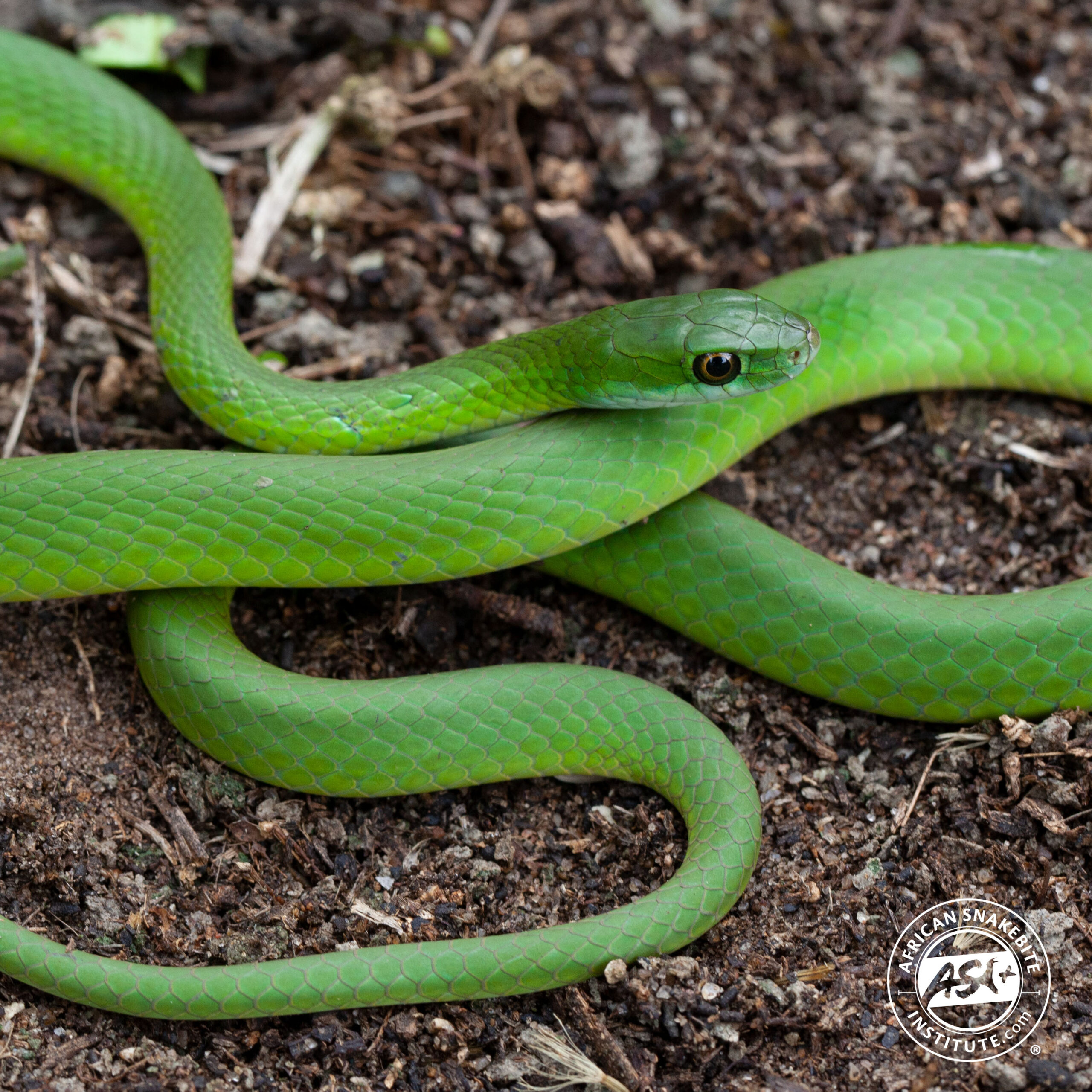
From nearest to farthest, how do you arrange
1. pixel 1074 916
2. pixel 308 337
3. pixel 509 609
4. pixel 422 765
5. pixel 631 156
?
pixel 1074 916 → pixel 422 765 → pixel 509 609 → pixel 308 337 → pixel 631 156

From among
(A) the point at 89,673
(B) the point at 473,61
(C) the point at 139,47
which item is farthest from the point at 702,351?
(C) the point at 139,47

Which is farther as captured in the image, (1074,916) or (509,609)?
(509,609)

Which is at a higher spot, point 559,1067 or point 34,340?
point 34,340

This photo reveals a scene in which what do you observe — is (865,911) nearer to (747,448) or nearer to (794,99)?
(747,448)

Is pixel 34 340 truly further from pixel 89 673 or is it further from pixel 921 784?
pixel 921 784

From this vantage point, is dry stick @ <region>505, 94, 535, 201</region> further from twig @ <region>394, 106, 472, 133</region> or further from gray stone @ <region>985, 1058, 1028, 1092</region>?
gray stone @ <region>985, 1058, 1028, 1092</region>

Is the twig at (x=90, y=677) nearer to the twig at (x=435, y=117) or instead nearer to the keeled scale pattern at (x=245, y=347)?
the keeled scale pattern at (x=245, y=347)

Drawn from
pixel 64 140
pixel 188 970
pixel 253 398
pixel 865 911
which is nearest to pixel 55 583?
pixel 253 398
